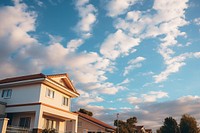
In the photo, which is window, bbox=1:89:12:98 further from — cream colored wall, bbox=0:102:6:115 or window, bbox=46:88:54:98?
window, bbox=46:88:54:98

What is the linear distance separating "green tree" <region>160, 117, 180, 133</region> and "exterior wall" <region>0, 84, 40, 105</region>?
130 feet

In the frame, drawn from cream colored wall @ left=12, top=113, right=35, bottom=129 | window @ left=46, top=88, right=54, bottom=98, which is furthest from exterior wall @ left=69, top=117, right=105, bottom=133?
cream colored wall @ left=12, top=113, right=35, bottom=129

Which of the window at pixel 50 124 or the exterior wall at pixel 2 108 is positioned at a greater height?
the exterior wall at pixel 2 108

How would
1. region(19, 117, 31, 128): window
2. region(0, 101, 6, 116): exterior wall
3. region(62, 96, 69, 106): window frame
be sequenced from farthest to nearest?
region(62, 96, 69, 106): window frame → region(19, 117, 31, 128): window → region(0, 101, 6, 116): exterior wall

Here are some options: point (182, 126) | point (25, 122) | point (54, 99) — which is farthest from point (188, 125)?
point (25, 122)

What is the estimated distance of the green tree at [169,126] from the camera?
167ft

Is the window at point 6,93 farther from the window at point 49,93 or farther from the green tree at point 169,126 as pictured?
the green tree at point 169,126

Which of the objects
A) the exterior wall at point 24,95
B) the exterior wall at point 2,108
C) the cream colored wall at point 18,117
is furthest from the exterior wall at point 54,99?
the exterior wall at point 2,108

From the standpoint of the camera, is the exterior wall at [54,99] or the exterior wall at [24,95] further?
the exterior wall at [54,99]

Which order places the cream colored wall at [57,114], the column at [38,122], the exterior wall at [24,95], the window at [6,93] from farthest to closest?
the window at [6,93], the exterior wall at [24,95], the cream colored wall at [57,114], the column at [38,122]

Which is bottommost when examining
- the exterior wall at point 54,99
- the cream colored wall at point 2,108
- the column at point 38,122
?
the column at point 38,122

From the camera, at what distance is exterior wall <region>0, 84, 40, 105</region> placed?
840 inches

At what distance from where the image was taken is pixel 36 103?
64.3ft

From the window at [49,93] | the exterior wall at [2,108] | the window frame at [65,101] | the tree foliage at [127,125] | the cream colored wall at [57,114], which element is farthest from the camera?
the tree foliage at [127,125]
